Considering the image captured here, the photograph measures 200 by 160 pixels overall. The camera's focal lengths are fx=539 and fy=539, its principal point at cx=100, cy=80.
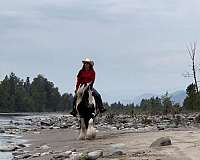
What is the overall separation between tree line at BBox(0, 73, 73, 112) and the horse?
12962 cm

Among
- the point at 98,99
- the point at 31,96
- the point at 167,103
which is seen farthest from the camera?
the point at 31,96

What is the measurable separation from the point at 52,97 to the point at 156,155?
166 meters

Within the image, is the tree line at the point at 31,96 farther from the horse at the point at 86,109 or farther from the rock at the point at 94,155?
the rock at the point at 94,155

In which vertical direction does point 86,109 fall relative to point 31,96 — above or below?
below

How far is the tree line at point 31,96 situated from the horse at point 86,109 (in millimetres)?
129617

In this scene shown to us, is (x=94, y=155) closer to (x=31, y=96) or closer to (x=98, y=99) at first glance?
(x=98, y=99)

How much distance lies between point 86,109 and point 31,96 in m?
150

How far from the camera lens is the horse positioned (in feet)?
50.2

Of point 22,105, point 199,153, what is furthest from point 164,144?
point 22,105

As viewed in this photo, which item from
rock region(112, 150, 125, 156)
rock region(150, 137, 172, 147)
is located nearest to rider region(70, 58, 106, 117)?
rock region(150, 137, 172, 147)

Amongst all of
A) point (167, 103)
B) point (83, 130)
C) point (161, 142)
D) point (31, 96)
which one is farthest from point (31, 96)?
point (161, 142)

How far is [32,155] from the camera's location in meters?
13.2

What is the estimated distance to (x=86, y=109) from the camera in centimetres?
1553

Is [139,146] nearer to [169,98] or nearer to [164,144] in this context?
[164,144]
